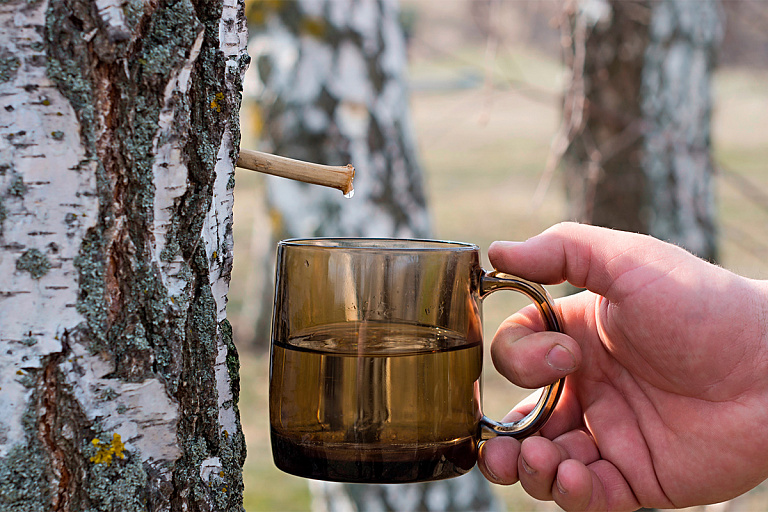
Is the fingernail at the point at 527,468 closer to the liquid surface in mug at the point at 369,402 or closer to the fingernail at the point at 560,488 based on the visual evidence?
the fingernail at the point at 560,488

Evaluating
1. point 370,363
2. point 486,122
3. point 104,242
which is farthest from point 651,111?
point 104,242

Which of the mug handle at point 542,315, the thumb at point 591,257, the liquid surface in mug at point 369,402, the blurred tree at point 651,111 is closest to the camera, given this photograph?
the liquid surface in mug at point 369,402

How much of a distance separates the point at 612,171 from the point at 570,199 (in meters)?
0.30

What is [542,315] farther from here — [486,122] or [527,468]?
[486,122]

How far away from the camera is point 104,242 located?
0.80 metres

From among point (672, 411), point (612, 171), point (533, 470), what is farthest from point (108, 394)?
point (612, 171)

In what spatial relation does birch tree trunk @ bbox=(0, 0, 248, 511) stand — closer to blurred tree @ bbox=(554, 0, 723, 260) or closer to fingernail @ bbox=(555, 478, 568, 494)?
fingernail @ bbox=(555, 478, 568, 494)

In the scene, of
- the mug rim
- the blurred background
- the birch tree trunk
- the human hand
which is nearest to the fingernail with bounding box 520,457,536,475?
the human hand

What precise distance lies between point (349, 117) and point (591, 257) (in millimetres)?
1625

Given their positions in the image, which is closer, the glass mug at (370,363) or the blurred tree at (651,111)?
the glass mug at (370,363)

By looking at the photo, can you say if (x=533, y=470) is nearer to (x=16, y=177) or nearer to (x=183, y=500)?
(x=183, y=500)

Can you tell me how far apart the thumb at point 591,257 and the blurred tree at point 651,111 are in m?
1.90

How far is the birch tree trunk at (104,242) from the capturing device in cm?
76

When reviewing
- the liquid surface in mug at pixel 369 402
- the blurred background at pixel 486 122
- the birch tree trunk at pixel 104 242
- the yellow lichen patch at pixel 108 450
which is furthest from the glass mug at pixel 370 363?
the blurred background at pixel 486 122
